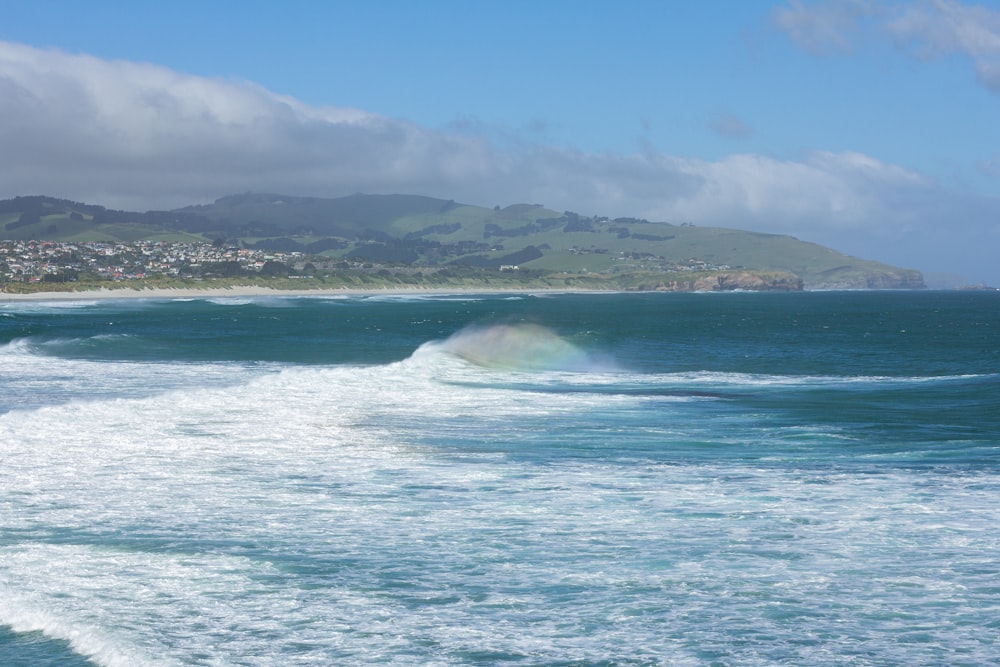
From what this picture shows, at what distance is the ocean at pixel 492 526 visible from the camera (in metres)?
12.2

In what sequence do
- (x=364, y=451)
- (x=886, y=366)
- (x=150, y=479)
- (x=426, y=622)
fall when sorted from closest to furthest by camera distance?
1. (x=426, y=622)
2. (x=150, y=479)
3. (x=364, y=451)
4. (x=886, y=366)

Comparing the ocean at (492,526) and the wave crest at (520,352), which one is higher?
the wave crest at (520,352)

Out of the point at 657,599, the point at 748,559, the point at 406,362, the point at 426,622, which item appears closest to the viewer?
the point at 426,622

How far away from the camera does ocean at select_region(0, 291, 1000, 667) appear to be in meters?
12.2

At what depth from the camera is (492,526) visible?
17.4 metres

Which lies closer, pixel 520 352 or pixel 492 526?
pixel 492 526

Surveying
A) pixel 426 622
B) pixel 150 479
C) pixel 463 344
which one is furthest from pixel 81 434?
pixel 463 344

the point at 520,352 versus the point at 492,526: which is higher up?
the point at 520,352

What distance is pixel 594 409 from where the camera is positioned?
109 ft

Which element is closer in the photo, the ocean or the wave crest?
the ocean

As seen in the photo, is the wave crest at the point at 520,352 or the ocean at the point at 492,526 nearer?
the ocean at the point at 492,526

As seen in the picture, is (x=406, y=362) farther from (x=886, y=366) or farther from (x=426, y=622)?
(x=426, y=622)

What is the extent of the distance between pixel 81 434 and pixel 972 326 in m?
96.9

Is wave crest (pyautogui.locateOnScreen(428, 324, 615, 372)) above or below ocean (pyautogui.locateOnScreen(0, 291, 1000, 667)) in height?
above
